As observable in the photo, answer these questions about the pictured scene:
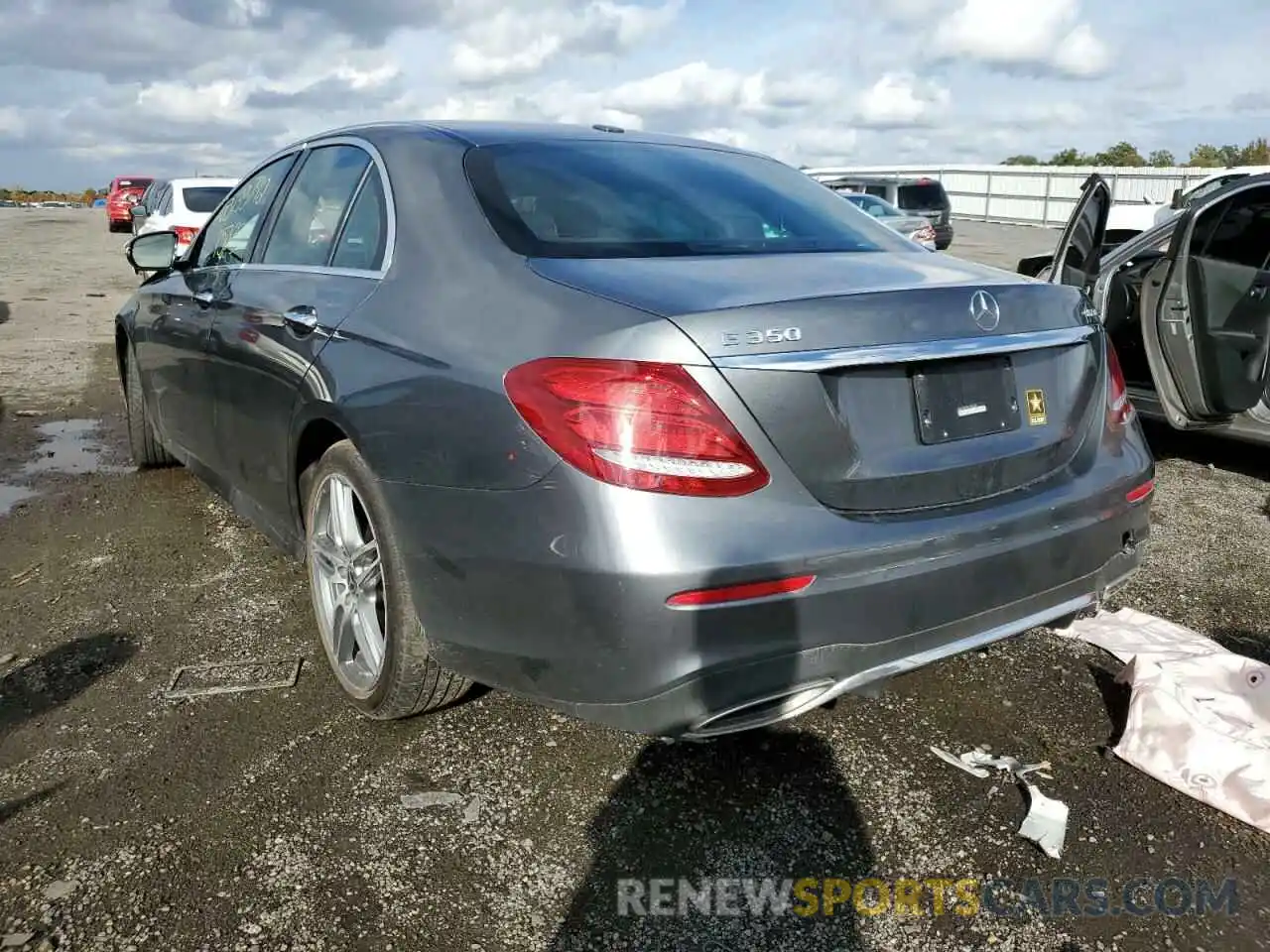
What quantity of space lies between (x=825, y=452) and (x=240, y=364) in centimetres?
216

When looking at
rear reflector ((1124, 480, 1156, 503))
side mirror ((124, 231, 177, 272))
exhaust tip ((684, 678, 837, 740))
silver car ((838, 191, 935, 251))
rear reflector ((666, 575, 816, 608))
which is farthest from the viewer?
silver car ((838, 191, 935, 251))

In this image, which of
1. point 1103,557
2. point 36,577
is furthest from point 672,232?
point 36,577

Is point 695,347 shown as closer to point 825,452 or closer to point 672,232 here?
point 825,452

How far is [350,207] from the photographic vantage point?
3045 millimetres

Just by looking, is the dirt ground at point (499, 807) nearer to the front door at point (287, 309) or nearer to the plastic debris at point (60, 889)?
the plastic debris at point (60, 889)

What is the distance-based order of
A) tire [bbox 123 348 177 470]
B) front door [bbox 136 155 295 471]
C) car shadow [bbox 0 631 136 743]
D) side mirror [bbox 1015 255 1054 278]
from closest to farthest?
car shadow [bbox 0 631 136 743], front door [bbox 136 155 295 471], tire [bbox 123 348 177 470], side mirror [bbox 1015 255 1054 278]

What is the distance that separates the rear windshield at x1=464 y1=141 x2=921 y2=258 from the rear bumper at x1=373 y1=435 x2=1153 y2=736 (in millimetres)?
716

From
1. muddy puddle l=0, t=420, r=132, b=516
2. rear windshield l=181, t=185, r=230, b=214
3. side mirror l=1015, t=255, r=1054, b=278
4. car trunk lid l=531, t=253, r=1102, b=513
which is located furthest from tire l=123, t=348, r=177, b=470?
rear windshield l=181, t=185, r=230, b=214

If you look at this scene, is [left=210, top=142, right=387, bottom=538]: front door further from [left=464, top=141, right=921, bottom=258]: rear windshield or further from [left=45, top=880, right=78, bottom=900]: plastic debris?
[left=45, top=880, right=78, bottom=900]: plastic debris

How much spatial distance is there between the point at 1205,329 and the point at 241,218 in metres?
4.46

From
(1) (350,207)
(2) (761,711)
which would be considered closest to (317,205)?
(1) (350,207)

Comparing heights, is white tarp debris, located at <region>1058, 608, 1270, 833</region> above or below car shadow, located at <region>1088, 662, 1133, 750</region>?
above

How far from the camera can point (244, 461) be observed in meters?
3.49

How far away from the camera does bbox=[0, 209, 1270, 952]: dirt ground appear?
2123 millimetres
